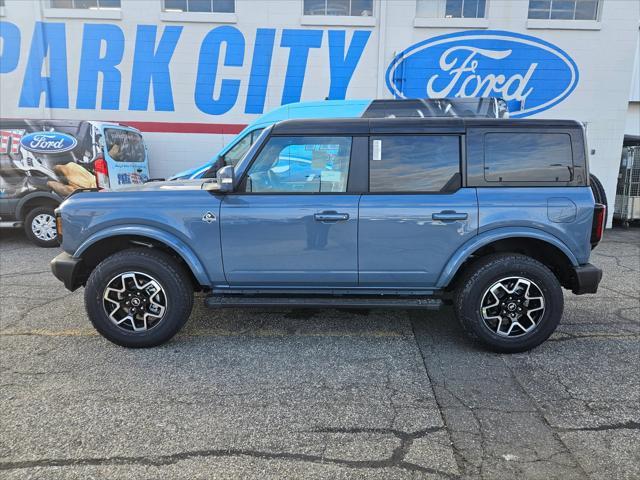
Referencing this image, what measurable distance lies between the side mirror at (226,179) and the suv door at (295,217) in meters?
0.09

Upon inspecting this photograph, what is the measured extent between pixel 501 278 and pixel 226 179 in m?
2.36

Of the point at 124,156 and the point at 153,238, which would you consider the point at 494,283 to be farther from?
the point at 124,156

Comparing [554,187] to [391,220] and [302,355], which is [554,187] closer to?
[391,220]

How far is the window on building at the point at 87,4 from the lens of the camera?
9945 mm

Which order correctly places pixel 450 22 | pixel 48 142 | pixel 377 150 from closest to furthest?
pixel 377 150 < pixel 48 142 < pixel 450 22

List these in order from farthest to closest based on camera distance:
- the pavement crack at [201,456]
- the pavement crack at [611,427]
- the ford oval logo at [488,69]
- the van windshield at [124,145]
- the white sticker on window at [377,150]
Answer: the ford oval logo at [488,69]
the van windshield at [124,145]
the white sticker on window at [377,150]
the pavement crack at [611,427]
the pavement crack at [201,456]

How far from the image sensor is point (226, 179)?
3562 millimetres

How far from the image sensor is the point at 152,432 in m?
2.63

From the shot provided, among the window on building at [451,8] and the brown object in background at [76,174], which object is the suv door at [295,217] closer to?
the brown object in background at [76,174]

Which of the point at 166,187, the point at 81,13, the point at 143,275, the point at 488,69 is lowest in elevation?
the point at 143,275

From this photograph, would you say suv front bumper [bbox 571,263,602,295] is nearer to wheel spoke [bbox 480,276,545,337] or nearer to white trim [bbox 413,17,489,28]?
wheel spoke [bbox 480,276,545,337]

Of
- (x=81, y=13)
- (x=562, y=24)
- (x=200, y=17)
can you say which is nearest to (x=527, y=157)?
(x=562, y=24)

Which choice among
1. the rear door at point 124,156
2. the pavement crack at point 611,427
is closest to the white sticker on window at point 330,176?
the pavement crack at point 611,427

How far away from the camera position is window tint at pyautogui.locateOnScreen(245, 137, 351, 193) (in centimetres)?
366
